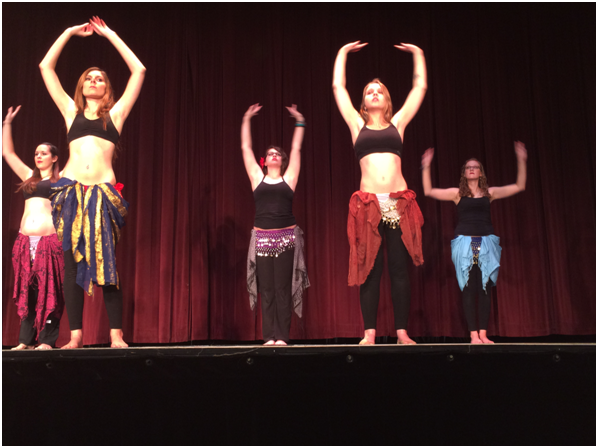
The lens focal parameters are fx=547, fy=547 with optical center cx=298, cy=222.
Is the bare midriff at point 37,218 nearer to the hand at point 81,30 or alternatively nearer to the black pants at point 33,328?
the black pants at point 33,328

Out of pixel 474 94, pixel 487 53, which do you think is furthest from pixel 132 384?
pixel 487 53

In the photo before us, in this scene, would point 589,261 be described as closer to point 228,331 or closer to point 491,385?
point 491,385

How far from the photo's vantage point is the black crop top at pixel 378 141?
128 inches

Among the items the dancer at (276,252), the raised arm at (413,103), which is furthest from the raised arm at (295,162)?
the raised arm at (413,103)

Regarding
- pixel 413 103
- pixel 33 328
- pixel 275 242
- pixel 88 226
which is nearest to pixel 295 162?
pixel 275 242

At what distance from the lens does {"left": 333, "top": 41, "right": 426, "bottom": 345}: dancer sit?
314 cm

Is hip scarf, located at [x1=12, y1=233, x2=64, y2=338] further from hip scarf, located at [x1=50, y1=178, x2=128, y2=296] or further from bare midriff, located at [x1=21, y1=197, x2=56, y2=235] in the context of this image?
hip scarf, located at [x1=50, y1=178, x2=128, y2=296]

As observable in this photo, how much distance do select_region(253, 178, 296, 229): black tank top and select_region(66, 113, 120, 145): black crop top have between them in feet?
3.15

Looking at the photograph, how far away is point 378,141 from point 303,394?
152cm

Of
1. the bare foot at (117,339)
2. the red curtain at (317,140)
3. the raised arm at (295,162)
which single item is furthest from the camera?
the red curtain at (317,140)

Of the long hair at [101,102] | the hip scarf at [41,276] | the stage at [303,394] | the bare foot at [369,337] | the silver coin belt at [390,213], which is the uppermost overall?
the long hair at [101,102]

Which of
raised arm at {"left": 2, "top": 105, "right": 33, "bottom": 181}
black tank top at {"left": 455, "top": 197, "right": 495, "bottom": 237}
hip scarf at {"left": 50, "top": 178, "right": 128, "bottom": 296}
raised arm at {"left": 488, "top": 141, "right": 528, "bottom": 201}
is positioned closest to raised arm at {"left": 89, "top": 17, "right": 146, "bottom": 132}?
hip scarf at {"left": 50, "top": 178, "right": 128, "bottom": 296}

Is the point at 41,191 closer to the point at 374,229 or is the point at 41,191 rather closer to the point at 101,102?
the point at 101,102

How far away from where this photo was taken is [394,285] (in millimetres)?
3154
